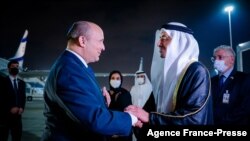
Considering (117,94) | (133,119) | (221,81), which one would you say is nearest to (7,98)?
(117,94)

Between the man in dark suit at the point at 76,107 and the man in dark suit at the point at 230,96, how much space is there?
240cm

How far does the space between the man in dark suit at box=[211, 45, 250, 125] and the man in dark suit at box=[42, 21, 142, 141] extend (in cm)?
240

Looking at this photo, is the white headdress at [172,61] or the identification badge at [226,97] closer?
the white headdress at [172,61]

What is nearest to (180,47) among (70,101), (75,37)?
(75,37)

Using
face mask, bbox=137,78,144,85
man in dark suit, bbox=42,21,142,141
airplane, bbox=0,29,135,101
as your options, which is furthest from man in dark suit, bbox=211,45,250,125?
airplane, bbox=0,29,135,101

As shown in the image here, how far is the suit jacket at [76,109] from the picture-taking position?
2.01 m

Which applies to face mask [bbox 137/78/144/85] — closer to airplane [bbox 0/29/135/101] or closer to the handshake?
the handshake

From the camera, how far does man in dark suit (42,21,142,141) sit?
202cm

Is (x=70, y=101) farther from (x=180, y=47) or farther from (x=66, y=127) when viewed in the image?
(x=180, y=47)

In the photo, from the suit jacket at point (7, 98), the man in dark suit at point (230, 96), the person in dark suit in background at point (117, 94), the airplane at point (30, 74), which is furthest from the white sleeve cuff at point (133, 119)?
the airplane at point (30, 74)

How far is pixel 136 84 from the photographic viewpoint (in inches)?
352

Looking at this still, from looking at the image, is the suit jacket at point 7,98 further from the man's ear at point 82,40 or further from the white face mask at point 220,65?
the man's ear at point 82,40

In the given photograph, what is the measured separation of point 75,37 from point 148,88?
21.2 ft

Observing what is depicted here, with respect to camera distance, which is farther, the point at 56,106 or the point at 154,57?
the point at 154,57
